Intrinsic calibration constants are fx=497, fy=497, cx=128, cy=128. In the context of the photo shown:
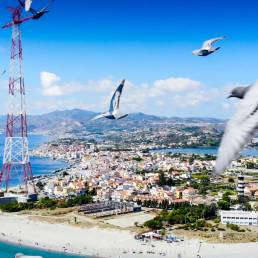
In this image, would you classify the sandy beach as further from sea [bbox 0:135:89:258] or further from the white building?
the white building

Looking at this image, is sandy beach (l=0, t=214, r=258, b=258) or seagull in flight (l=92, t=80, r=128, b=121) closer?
seagull in flight (l=92, t=80, r=128, b=121)

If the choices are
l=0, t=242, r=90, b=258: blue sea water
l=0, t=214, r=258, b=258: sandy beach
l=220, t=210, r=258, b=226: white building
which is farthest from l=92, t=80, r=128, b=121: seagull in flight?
l=220, t=210, r=258, b=226: white building

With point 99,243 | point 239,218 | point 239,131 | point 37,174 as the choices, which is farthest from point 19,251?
point 37,174

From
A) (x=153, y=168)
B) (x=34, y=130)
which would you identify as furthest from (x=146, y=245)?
(x=34, y=130)

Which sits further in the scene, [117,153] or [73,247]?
[117,153]

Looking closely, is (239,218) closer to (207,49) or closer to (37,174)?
(207,49)

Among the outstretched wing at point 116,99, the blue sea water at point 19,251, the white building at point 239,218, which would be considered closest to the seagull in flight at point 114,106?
the outstretched wing at point 116,99

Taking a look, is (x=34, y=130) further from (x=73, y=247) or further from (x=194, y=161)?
(x=73, y=247)
